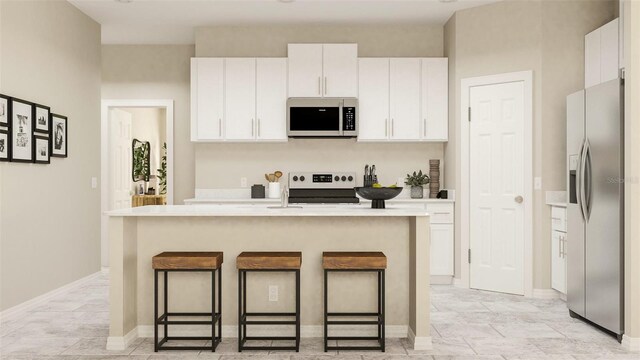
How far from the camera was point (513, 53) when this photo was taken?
4992 mm

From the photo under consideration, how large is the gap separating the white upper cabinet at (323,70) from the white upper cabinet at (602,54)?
2234mm

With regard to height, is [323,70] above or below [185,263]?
above

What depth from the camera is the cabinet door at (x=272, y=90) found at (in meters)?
5.64

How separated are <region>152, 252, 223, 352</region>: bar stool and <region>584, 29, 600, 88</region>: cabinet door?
141 inches

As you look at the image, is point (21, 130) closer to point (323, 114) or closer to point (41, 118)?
point (41, 118)

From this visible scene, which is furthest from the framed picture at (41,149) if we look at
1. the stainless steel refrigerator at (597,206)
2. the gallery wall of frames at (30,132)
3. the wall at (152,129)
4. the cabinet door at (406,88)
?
the stainless steel refrigerator at (597,206)

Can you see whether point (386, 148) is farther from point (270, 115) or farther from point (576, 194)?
point (576, 194)

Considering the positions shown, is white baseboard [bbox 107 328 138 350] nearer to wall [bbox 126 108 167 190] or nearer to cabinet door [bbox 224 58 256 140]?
cabinet door [bbox 224 58 256 140]

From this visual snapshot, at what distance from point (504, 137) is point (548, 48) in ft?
2.95

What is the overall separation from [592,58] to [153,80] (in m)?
4.92

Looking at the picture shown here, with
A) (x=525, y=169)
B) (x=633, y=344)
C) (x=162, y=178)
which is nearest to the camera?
(x=633, y=344)

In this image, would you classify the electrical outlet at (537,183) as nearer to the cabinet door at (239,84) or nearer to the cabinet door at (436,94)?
the cabinet door at (436,94)

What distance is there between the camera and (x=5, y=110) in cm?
399

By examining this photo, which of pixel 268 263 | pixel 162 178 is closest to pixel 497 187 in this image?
pixel 268 263
